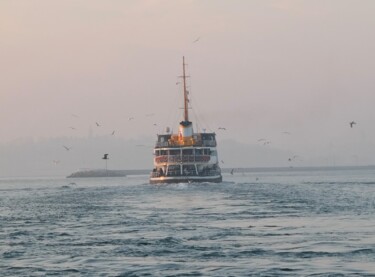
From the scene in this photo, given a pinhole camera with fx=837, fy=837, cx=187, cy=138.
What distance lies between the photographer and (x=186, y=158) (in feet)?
468

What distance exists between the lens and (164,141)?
152m

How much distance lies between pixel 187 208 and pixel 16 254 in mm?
37708

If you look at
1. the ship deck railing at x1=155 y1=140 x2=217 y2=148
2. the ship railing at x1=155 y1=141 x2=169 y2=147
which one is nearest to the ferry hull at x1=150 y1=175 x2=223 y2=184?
the ship deck railing at x1=155 y1=140 x2=217 y2=148

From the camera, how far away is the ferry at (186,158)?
143 m

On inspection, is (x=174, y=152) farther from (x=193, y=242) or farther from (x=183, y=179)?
(x=193, y=242)

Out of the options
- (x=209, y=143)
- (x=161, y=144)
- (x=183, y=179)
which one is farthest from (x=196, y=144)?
(x=183, y=179)

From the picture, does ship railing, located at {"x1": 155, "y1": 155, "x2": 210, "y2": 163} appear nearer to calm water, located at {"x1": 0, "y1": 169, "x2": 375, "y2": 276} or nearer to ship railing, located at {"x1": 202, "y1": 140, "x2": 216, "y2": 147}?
ship railing, located at {"x1": 202, "y1": 140, "x2": 216, "y2": 147}

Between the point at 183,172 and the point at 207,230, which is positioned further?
the point at 183,172

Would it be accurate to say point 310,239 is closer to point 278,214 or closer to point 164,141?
point 278,214

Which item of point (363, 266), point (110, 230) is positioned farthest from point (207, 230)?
point (363, 266)

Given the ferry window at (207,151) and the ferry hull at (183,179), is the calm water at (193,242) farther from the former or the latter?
the ferry window at (207,151)

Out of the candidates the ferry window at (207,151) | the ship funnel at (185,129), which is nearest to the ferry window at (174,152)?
the ferry window at (207,151)

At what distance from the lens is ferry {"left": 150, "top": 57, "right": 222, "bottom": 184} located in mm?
142750

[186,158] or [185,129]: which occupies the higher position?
[185,129]
